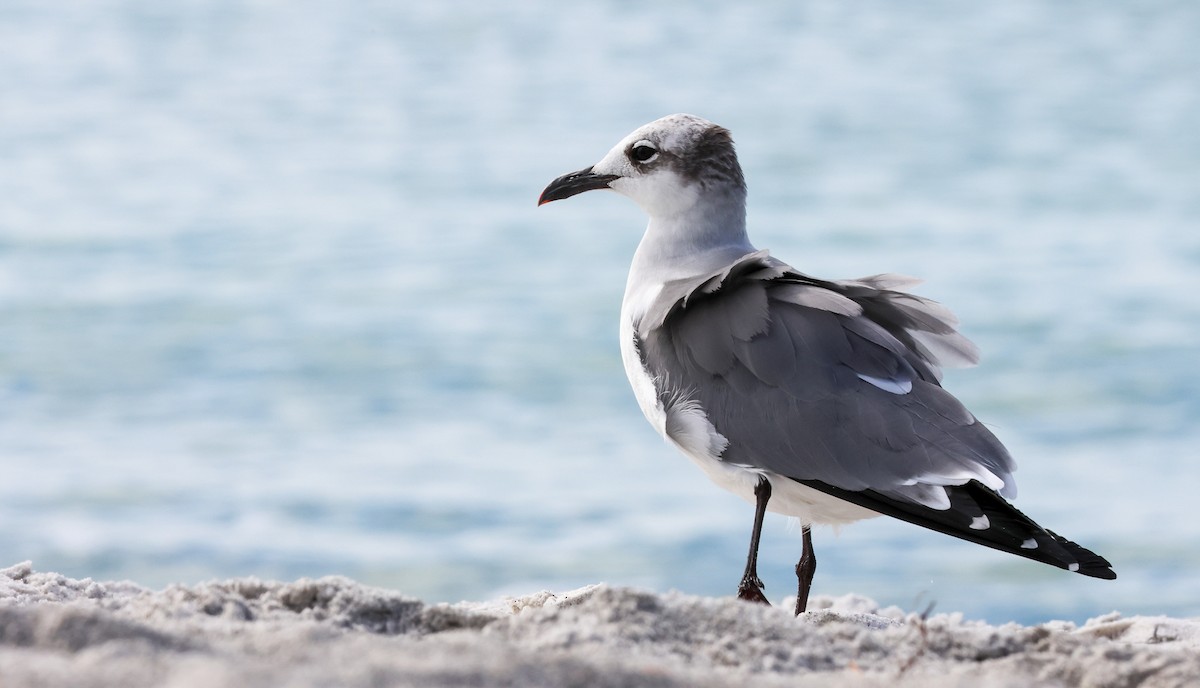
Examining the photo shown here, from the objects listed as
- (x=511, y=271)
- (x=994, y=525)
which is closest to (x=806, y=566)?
(x=994, y=525)

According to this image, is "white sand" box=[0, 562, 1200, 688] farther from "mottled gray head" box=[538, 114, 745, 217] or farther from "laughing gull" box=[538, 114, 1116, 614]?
"mottled gray head" box=[538, 114, 745, 217]

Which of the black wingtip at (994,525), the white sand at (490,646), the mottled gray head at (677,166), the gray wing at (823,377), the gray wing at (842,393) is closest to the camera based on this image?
the white sand at (490,646)

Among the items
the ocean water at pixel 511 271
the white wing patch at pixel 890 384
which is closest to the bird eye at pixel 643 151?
the white wing patch at pixel 890 384

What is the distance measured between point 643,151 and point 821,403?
4.27 feet

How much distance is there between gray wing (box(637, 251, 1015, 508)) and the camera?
387 centimetres

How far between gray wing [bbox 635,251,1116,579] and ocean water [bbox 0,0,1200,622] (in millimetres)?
528

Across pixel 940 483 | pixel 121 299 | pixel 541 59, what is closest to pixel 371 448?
pixel 121 299

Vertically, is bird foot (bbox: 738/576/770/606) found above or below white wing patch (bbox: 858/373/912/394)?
below

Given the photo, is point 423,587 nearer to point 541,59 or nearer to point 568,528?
point 568,528

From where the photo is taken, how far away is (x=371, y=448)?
30.1 ft

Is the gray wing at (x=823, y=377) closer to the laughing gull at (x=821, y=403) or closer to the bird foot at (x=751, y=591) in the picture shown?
the laughing gull at (x=821, y=403)

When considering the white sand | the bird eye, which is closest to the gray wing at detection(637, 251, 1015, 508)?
the white sand

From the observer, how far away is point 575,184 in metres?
5.18

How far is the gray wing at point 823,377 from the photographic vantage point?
3.87 meters
